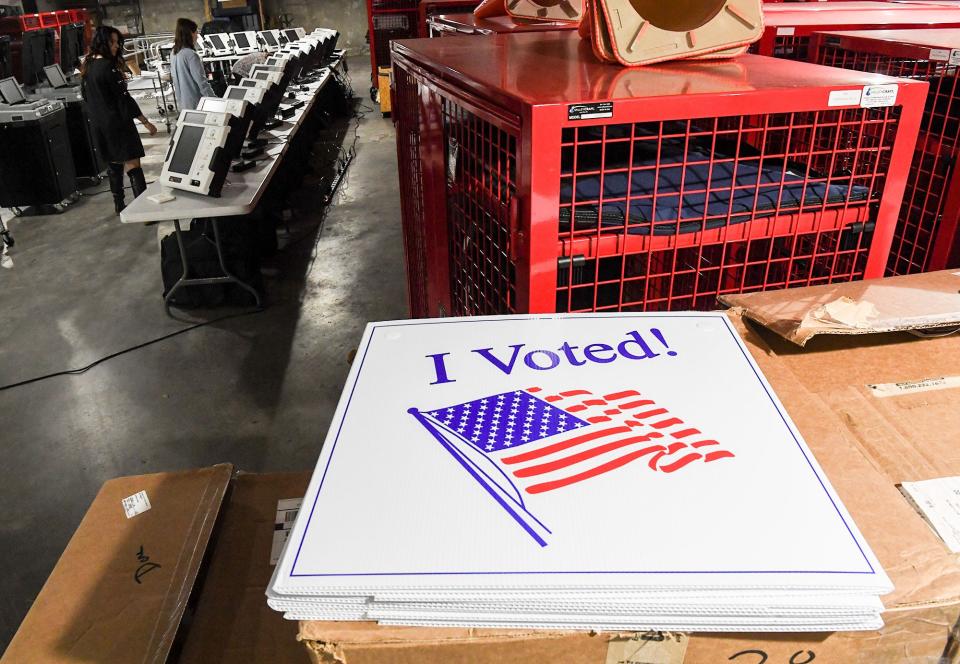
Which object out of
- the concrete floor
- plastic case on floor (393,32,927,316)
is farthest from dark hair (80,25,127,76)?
plastic case on floor (393,32,927,316)

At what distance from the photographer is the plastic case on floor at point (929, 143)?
5.88ft

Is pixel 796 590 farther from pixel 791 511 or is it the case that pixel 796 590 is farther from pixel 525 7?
pixel 525 7

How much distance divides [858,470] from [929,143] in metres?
1.49

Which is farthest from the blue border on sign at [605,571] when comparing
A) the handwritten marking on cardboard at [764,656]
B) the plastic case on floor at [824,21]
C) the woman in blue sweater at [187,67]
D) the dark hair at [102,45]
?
the woman in blue sweater at [187,67]

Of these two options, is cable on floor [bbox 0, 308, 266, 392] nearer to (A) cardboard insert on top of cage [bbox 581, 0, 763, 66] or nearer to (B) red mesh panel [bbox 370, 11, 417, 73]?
(A) cardboard insert on top of cage [bbox 581, 0, 763, 66]

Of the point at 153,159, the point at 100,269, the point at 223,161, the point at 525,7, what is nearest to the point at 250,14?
the point at 153,159

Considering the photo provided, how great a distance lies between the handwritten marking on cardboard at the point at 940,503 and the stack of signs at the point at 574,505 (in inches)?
6.2

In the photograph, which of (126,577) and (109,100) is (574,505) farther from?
(109,100)

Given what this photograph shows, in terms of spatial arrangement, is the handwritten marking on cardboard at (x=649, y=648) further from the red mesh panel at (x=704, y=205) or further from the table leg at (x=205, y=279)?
the table leg at (x=205, y=279)

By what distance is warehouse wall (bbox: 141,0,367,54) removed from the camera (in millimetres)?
17000

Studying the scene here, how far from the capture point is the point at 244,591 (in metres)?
1.27

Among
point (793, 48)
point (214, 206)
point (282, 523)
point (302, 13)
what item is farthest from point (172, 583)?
point (302, 13)

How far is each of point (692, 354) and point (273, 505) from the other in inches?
36.3

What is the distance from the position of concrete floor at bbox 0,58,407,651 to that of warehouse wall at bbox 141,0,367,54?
13.1 m
